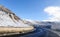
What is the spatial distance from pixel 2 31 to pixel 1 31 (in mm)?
733

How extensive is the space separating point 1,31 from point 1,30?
382 millimetres

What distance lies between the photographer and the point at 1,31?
4631cm

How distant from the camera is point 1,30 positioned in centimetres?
4662

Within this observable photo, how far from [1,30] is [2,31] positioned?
1.69ft

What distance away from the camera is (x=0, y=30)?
45.8 metres

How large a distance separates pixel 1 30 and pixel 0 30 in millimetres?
792

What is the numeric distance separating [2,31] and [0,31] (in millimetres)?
1345

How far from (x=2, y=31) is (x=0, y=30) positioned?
1263 mm

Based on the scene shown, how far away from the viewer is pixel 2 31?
47031 mm

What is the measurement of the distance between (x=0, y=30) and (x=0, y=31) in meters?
0.26

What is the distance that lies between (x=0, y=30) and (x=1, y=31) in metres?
0.56

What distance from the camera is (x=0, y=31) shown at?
45.7m
